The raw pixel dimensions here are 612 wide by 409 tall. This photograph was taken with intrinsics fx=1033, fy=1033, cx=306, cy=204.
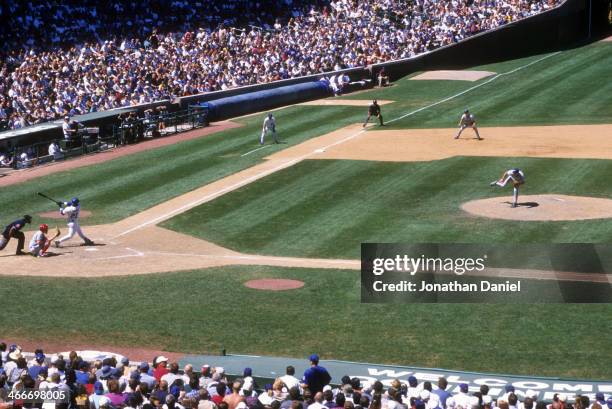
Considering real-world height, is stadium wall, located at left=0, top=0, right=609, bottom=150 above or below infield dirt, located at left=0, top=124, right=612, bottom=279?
above

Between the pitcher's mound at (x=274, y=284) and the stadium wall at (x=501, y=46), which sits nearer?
the pitcher's mound at (x=274, y=284)

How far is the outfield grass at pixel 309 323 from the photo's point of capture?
2120cm

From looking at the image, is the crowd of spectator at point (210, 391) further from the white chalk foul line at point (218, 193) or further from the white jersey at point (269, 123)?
the white jersey at point (269, 123)

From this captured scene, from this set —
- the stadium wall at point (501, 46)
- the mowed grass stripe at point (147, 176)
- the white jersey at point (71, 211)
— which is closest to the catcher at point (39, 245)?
the white jersey at point (71, 211)

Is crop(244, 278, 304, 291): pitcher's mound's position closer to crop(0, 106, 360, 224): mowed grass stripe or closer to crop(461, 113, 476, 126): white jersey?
crop(0, 106, 360, 224): mowed grass stripe

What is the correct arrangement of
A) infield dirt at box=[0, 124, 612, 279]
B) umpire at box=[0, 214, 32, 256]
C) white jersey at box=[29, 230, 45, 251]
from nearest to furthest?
infield dirt at box=[0, 124, 612, 279] → white jersey at box=[29, 230, 45, 251] → umpire at box=[0, 214, 32, 256]

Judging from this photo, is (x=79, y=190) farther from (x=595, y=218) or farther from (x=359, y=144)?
(x=595, y=218)

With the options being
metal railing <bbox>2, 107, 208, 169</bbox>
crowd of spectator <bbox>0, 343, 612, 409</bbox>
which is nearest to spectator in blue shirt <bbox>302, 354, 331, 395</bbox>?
crowd of spectator <bbox>0, 343, 612, 409</bbox>

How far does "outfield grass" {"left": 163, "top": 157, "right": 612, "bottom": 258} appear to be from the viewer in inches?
1191

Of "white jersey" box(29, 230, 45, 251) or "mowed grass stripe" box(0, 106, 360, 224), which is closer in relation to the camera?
"white jersey" box(29, 230, 45, 251)

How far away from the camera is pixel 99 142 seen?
47625 millimetres

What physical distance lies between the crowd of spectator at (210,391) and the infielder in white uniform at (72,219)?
12.9 metres

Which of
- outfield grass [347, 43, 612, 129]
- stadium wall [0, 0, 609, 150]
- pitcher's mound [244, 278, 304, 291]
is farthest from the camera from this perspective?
stadium wall [0, 0, 609, 150]

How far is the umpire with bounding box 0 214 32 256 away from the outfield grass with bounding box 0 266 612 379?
2.95 meters
